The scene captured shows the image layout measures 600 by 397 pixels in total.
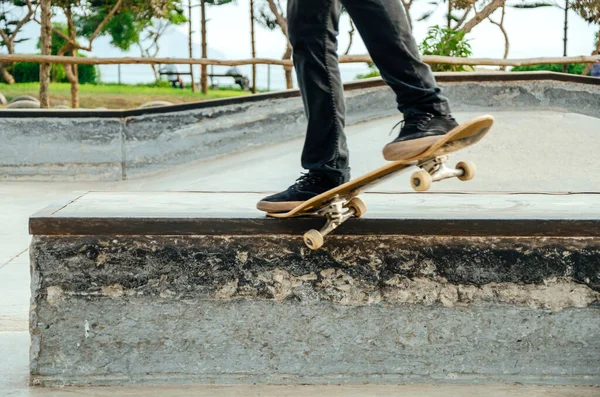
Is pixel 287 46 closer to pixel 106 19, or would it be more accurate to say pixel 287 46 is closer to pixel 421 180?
pixel 106 19

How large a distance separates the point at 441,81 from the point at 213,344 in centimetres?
593

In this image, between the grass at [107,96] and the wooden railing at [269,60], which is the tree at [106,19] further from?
Result: the wooden railing at [269,60]

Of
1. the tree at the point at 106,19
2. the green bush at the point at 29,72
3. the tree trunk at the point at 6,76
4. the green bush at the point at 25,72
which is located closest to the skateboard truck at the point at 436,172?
the tree at the point at 106,19

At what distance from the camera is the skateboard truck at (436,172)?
7.43 ft

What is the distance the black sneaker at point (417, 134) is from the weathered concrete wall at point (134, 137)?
6137mm

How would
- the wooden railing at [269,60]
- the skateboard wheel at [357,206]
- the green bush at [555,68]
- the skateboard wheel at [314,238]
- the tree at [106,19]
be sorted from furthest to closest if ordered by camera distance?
the green bush at [555,68]
the tree at [106,19]
the wooden railing at [269,60]
the skateboard wheel at [357,206]
the skateboard wheel at [314,238]

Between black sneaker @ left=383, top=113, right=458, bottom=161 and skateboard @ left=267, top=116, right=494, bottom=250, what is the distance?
21 millimetres

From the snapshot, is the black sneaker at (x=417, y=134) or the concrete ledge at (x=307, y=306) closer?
the black sneaker at (x=417, y=134)

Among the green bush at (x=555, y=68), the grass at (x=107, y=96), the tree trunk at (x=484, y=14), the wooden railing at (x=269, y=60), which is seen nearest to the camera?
the wooden railing at (x=269, y=60)

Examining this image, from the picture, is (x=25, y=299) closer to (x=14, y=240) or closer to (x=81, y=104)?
(x=14, y=240)

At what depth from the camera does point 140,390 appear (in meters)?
2.50

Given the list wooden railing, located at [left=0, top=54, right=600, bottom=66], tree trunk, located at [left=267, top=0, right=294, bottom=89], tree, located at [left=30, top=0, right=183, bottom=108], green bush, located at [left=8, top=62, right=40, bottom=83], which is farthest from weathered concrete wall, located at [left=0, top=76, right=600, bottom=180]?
green bush, located at [left=8, top=62, right=40, bottom=83]

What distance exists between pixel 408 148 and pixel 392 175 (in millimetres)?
132

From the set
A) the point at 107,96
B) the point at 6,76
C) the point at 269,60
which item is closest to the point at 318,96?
the point at 269,60
